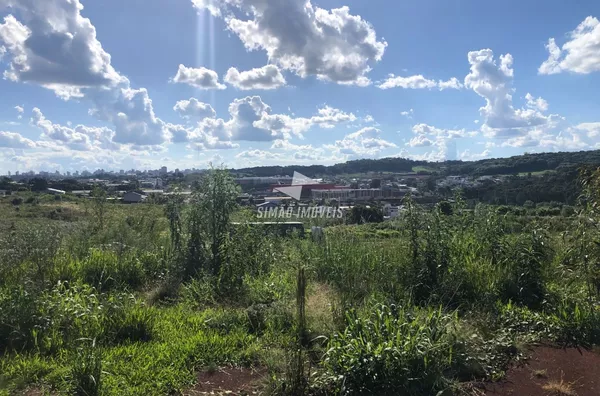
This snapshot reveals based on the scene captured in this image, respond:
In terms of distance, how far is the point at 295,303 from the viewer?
410 cm

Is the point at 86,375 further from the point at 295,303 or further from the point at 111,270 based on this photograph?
the point at 111,270

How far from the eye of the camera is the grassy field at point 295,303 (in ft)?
9.63

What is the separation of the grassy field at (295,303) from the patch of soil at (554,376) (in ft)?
0.52

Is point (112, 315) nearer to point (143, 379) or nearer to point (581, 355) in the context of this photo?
point (143, 379)

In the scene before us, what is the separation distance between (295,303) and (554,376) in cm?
230

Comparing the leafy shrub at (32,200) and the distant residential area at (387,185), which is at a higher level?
the distant residential area at (387,185)

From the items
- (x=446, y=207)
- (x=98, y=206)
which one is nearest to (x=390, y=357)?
(x=446, y=207)

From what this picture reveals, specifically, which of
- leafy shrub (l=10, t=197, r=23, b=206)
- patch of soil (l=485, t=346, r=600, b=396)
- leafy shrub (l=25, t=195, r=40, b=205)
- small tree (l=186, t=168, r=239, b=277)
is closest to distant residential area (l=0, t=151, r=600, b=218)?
small tree (l=186, t=168, r=239, b=277)

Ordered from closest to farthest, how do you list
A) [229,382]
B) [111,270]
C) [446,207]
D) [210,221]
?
[229,382], [111,270], [446,207], [210,221]

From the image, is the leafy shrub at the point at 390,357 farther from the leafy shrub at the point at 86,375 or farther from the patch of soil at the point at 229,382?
the leafy shrub at the point at 86,375

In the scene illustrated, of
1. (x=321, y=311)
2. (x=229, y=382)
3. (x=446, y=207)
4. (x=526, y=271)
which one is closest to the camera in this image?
(x=229, y=382)

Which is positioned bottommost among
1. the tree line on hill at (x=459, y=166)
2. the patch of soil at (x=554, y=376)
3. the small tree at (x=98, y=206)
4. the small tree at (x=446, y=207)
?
the patch of soil at (x=554, y=376)

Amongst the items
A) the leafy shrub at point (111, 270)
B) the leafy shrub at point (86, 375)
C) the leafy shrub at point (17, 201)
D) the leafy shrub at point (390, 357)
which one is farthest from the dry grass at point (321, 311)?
the leafy shrub at point (17, 201)

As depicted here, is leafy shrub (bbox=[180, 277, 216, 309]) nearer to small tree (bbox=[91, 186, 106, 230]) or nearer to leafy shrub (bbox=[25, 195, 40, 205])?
small tree (bbox=[91, 186, 106, 230])
